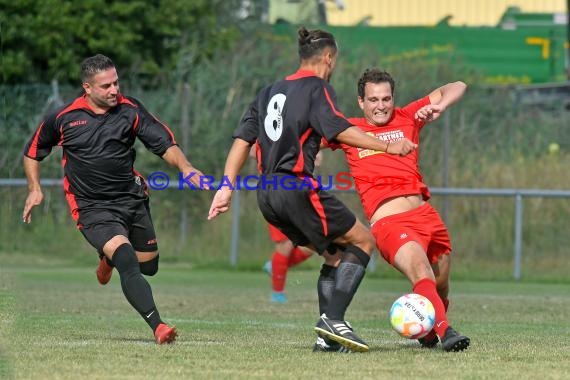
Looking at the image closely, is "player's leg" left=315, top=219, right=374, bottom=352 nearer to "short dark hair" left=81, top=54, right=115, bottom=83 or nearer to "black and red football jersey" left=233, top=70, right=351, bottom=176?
"black and red football jersey" left=233, top=70, right=351, bottom=176

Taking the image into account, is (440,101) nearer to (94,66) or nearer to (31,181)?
(94,66)

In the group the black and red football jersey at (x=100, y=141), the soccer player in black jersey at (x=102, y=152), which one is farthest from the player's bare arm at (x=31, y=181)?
the black and red football jersey at (x=100, y=141)

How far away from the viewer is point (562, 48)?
28578 mm

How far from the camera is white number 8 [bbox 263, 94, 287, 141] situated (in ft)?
25.1

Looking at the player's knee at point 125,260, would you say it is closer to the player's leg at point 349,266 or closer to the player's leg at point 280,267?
the player's leg at point 349,266

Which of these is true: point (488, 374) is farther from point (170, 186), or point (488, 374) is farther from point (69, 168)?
point (170, 186)

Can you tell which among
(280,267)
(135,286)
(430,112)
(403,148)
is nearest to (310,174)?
(403,148)

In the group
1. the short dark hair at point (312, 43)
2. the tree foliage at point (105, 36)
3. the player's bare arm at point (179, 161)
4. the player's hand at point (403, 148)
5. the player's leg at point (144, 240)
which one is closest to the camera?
the player's hand at point (403, 148)

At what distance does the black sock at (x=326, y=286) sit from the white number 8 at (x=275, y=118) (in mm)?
973

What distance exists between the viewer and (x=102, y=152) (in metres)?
8.84

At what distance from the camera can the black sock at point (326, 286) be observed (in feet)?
26.0

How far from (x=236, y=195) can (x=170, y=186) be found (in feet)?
3.60

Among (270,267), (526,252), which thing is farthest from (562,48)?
(270,267)

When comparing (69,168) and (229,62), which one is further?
(229,62)
